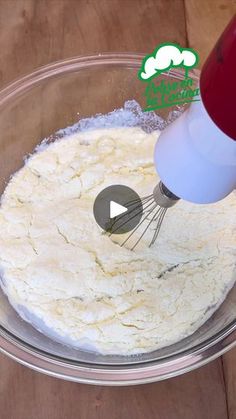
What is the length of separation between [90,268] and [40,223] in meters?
0.10

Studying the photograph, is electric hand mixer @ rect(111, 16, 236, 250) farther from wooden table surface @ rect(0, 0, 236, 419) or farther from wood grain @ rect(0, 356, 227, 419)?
wooden table surface @ rect(0, 0, 236, 419)

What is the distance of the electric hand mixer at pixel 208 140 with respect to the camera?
0.41m

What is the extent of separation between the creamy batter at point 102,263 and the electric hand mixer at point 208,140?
21cm

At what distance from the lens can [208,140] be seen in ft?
1.46

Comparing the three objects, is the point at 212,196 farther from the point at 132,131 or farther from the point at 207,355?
the point at 132,131

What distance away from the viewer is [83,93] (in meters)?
0.81
